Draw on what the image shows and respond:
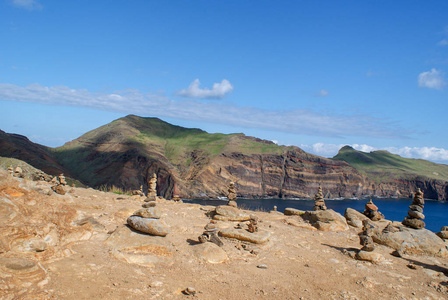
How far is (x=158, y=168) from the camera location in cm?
12794

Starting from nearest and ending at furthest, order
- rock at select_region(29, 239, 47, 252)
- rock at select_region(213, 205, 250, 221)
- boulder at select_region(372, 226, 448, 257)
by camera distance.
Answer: rock at select_region(29, 239, 47, 252) → boulder at select_region(372, 226, 448, 257) → rock at select_region(213, 205, 250, 221)

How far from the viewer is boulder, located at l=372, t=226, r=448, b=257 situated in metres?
14.5

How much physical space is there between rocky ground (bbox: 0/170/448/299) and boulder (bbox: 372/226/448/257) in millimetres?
484

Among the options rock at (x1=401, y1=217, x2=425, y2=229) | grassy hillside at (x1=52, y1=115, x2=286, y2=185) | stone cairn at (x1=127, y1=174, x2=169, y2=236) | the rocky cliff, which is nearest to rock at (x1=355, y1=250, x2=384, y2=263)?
rock at (x1=401, y1=217, x2=425, y2=229)

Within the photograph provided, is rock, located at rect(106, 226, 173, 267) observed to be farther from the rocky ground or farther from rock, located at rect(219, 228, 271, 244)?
rock, located at rect(219, 228, 271, 244)

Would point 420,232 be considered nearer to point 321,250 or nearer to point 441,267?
point 441,267

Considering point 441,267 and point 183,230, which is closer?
point 441,267

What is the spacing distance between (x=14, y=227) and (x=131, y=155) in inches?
4885

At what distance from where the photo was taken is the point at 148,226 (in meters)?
11.8

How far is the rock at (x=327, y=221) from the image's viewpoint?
1789 cm

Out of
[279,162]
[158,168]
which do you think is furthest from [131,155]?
[279,162]

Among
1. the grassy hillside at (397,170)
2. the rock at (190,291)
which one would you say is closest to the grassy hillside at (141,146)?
the grassy hillside at (397,170)

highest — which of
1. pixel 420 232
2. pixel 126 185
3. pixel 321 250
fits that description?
pixel 420 232

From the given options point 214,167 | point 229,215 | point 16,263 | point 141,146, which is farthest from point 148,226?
point 141,146
